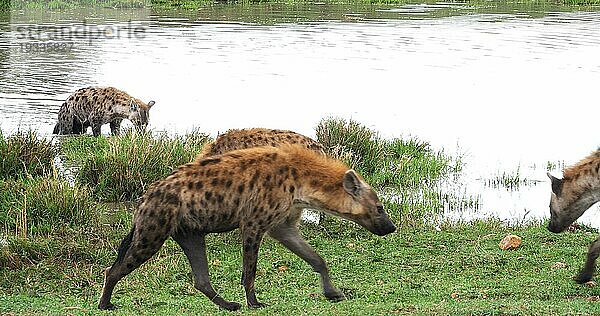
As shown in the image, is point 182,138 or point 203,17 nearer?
point 182,138

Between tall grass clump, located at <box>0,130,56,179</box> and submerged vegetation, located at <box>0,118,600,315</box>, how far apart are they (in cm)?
1

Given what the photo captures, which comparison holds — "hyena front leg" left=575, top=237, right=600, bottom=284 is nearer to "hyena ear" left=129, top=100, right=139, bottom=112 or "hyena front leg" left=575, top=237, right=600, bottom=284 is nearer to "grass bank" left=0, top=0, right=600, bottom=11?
"hyena ear" left=129, top=100, right=139, bottom=112

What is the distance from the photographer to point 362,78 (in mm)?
17812

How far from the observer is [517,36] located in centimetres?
2481

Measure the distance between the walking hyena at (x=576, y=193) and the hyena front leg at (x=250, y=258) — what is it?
2.13 meters

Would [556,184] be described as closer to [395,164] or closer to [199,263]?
[199,263]

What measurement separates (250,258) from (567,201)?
93.8 inches

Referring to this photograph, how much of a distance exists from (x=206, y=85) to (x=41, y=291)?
1040cm

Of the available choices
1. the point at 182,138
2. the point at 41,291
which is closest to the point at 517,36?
the point at 182,138

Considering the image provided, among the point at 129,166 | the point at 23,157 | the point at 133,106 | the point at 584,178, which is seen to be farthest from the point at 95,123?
the point at 584,178

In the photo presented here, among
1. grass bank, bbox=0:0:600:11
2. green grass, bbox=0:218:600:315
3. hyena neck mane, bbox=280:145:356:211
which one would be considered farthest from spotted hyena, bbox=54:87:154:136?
grass bank, bbox=0:0:600:11

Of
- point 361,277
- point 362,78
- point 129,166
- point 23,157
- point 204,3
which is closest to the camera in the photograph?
point 361,277

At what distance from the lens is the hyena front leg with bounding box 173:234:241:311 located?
550 centimetres

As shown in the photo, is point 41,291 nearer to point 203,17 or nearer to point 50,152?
point 50,152
